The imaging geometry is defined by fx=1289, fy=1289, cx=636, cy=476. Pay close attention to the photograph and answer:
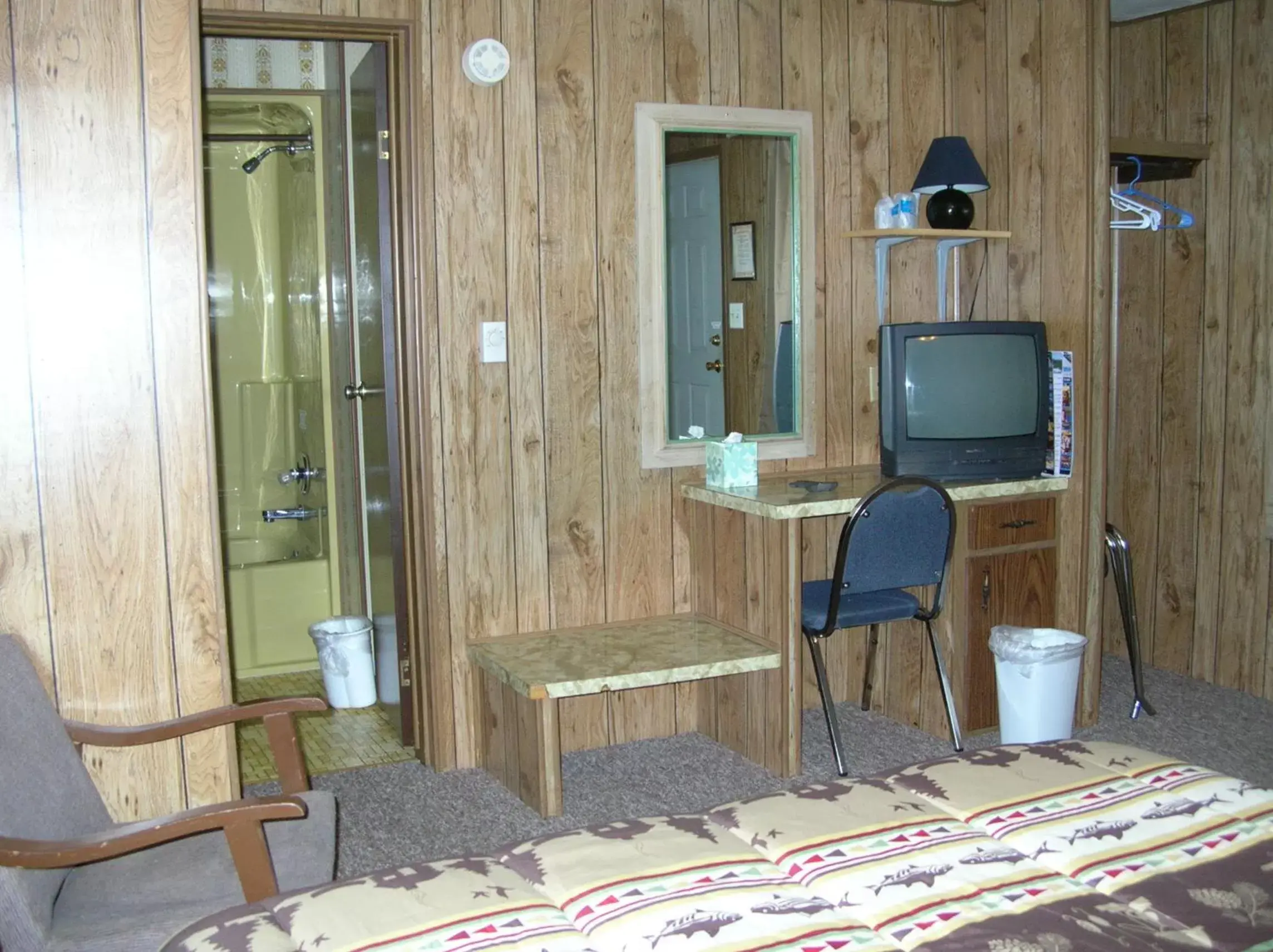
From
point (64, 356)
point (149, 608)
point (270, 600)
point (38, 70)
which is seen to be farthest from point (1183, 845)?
point (270, 600)

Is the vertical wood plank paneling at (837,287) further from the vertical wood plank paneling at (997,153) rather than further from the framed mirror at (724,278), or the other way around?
the vertical wood plank paneling at (997,153)

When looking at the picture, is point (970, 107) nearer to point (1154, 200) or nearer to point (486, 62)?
point (1154, 200)

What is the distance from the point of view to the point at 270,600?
4.80 m

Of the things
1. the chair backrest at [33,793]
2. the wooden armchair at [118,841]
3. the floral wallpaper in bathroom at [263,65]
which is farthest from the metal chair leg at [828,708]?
the floral wallpaper in bathroom at [263,65]

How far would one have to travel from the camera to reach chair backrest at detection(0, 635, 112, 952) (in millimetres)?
1871

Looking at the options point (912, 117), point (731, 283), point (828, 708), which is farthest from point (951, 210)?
point (828, 708)

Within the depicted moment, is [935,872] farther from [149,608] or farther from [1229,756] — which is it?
[1229,756]

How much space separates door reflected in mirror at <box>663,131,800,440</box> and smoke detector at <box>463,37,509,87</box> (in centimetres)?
54

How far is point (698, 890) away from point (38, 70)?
5.68ft

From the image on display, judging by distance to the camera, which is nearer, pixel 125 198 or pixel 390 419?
pixel 125 198

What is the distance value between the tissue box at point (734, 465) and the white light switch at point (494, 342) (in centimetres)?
66

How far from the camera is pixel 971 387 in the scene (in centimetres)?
374

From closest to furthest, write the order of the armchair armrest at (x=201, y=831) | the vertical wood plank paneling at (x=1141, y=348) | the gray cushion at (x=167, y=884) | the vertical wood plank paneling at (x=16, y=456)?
the armchair armrest at (x=201, y=831), the gray cushion at (x=167, y=884), the vertical wood plank paneling at (x=16, y=456), the vertical wood plank paneling at (x=1141, y=348)

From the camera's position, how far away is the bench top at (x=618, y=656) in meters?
3.24
